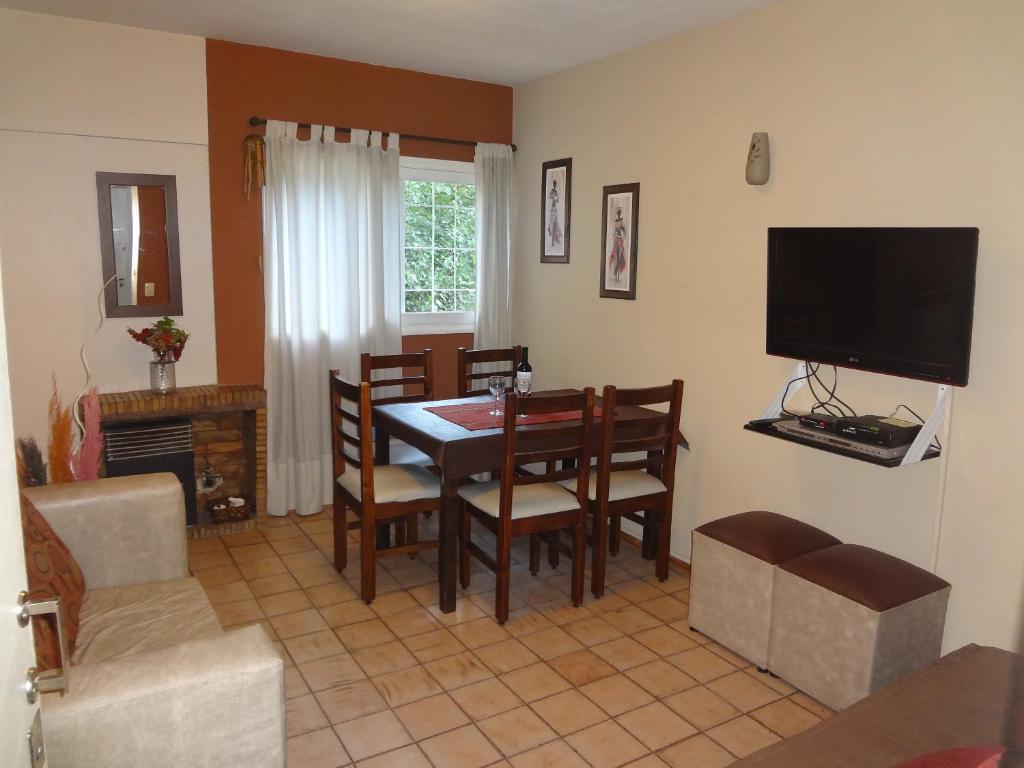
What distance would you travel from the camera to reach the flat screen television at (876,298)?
2.53 meters

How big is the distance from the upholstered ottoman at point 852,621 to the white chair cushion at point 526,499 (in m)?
0.97

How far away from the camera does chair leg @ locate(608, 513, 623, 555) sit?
13.0 ft

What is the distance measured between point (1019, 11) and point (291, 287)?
11.5 feet

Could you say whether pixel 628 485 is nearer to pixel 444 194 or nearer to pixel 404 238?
pixel 404 238

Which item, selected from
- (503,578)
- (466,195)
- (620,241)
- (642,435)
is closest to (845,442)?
(642,435)

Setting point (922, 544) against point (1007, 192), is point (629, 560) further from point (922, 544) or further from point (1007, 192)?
point (1007, 192)

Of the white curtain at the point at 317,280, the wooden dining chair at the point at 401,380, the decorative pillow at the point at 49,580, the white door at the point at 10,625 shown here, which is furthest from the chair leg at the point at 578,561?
the white door at the point at 10,625

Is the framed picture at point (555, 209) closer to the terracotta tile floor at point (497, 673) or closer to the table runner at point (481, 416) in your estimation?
the table runner at point (481, 416)

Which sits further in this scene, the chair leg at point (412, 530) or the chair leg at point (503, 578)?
the chair leg at point (412, 530)

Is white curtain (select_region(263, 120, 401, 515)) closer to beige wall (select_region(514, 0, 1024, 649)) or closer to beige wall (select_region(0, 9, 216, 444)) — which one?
beige wall (select_region(0, 9, 216, 444))

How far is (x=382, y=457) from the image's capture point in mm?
3994

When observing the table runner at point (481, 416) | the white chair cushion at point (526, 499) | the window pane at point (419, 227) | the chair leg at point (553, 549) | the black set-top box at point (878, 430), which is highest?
the window pane at point (419, 227)

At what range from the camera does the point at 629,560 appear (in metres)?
4.00

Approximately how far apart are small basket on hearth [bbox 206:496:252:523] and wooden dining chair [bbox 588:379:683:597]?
1.96 m
